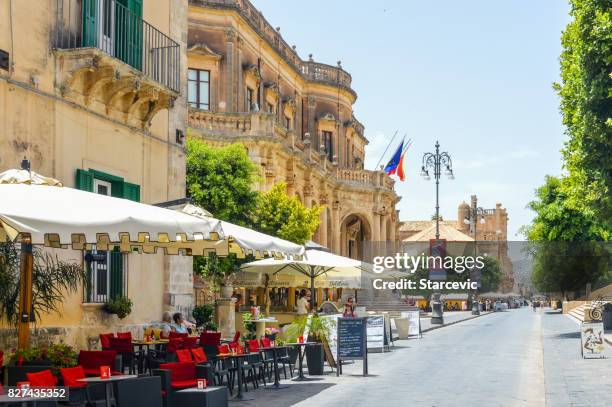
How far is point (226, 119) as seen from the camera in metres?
38.1

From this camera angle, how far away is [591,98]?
24.0 metres

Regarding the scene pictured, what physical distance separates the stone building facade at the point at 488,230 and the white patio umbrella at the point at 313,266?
439 ft

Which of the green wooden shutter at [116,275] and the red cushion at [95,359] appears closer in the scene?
the red cushion at [95,359]

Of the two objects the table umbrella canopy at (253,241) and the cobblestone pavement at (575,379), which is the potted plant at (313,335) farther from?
the cobblestone pavement at (575,379)

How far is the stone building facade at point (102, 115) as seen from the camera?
13969 mm

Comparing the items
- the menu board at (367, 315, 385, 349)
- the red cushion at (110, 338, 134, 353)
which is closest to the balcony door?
the red cushion at (110, 338, 134, 353)

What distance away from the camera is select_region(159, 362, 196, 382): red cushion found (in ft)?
35.9

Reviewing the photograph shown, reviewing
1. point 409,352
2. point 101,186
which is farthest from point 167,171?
point 409,352

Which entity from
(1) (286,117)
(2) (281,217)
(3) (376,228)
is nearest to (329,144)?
(3) (376,228)

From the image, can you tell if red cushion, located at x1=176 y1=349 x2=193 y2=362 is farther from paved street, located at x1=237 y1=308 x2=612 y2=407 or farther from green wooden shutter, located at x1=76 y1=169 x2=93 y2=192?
green wooden shutter, located at x1=76 y1=169 x2=93 y2=192

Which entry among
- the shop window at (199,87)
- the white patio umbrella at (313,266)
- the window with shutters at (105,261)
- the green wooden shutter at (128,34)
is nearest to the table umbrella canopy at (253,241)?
the window with shutters at (105,261)

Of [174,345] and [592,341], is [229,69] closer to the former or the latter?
[592,341]

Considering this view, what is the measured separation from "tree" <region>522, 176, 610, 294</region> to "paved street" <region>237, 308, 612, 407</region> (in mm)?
17052

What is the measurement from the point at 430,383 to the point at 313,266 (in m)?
7.90
